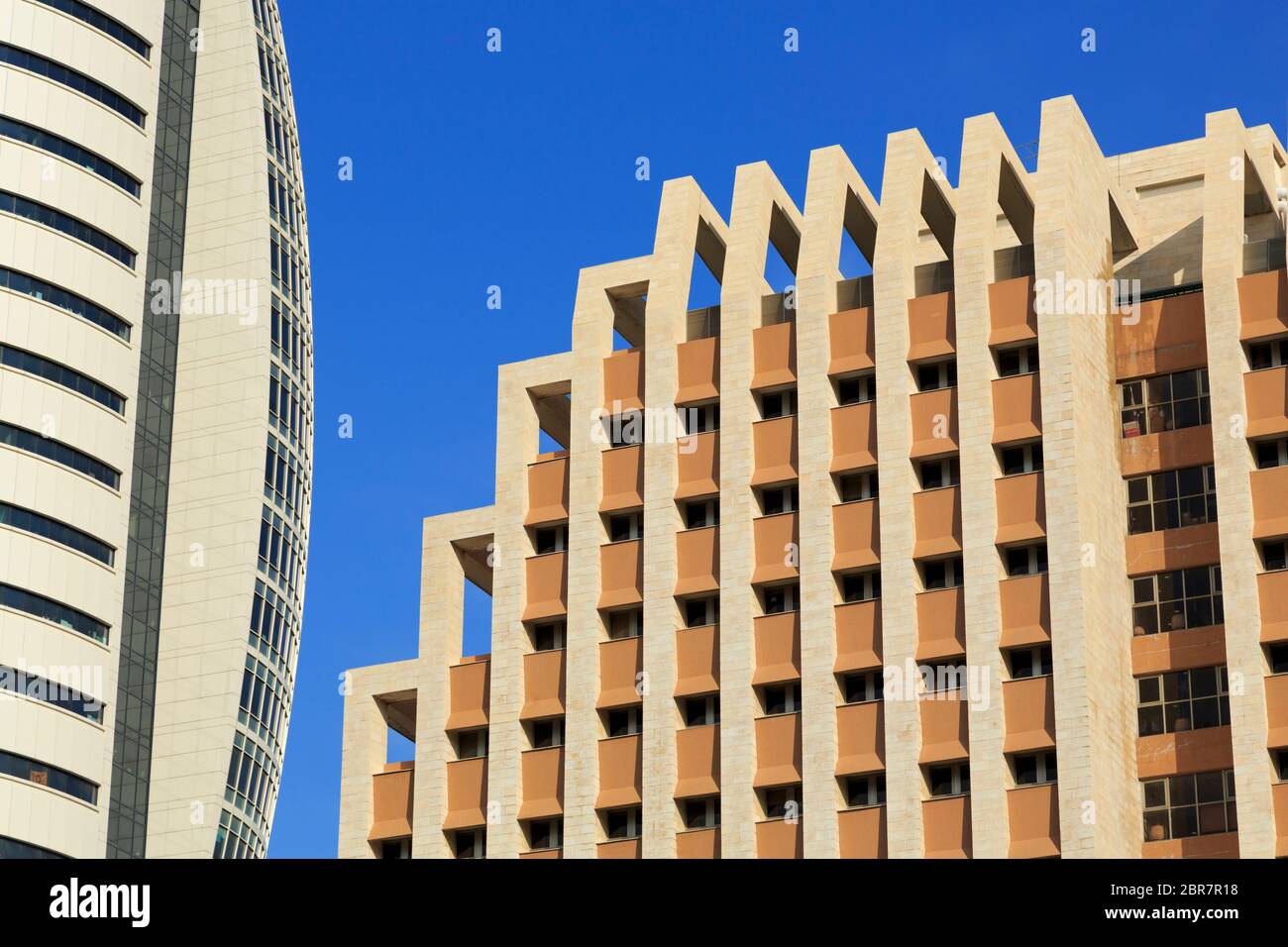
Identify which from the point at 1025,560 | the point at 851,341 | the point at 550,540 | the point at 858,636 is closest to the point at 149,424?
the point at 550,540

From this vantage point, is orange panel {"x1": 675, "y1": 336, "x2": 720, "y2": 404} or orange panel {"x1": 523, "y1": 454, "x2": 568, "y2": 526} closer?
orange panel {"x1": 675, "y1": 336, "x2": 720, "y2": 404}

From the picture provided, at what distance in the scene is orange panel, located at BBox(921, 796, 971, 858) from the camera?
7694 cm

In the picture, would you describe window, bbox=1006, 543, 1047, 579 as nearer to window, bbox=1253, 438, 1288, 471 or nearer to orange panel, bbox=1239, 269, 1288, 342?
window, bbox=1253, 438, 1288, 471

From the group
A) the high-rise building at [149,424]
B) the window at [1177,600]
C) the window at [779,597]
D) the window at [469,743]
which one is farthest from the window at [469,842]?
the high-rise building at [149,424]

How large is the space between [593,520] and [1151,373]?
75.2 ft

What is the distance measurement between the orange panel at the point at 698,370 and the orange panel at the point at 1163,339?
1614 cm

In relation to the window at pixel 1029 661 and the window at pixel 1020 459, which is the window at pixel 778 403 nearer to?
the window at pixel 1020 459

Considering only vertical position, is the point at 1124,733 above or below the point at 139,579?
below

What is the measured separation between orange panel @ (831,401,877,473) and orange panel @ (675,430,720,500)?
516 centimetres

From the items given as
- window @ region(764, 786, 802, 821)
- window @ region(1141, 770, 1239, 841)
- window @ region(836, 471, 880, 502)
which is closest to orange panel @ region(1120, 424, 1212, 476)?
window @ region(836, 471, 880, 502)

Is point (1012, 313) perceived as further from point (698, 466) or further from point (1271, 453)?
Answer: point (698, 466)
